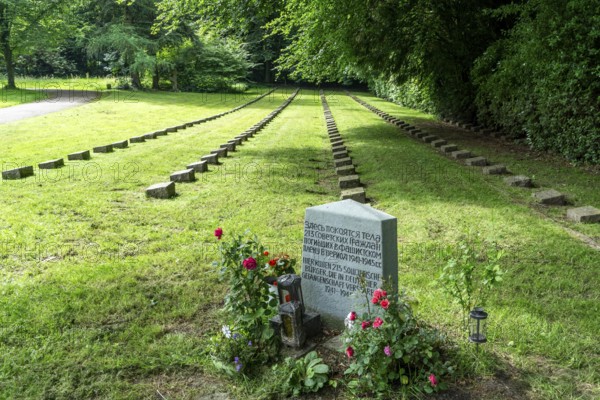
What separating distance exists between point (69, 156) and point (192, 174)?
11.6 feet

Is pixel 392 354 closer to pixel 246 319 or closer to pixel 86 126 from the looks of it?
pixel 246 319

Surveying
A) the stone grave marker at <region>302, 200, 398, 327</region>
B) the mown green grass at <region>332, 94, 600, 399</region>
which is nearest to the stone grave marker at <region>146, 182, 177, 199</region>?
the mown green grass at <region>332, 94, 600, 399</region>

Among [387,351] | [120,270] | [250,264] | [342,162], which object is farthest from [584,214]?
[120,270]

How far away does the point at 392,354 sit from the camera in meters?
3.17

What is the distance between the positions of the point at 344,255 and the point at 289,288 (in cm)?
51

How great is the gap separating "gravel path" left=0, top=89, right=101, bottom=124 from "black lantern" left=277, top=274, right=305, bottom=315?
17362mm

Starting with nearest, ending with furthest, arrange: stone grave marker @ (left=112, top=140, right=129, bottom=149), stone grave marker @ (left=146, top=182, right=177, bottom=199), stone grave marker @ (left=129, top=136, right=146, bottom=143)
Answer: stone grave marker @ (left=146, top=182, right=177, bottom=199) → stone grave marker @ (left=112, top=140, right=129, bottom=149) → stone grave marker @ (left=129, top=136, right=146, bottom=143)

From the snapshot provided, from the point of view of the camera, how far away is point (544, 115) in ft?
38.4

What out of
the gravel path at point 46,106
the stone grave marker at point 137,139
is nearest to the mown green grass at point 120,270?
the stone grave marker at point 137,139

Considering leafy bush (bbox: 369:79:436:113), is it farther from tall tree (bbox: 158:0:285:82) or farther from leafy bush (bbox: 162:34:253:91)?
leafy bush (bbox: 162:34:253:91)

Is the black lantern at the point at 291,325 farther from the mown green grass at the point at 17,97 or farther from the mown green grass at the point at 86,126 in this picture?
the mown green grass at the point at 17,97

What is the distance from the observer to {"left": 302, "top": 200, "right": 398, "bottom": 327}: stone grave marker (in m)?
3.74

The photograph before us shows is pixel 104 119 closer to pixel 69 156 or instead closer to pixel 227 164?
pixel 69 156

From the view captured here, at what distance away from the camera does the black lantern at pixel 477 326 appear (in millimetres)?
3368
